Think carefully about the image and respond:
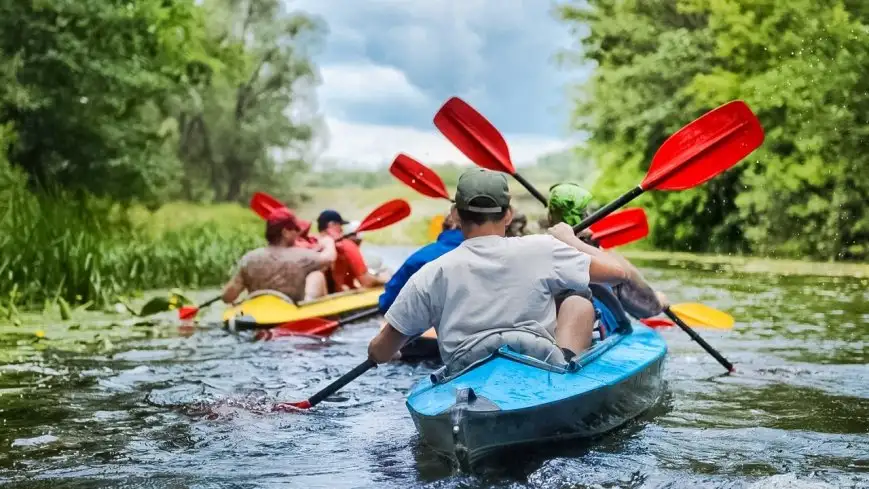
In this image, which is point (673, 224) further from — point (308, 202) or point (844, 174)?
point (308, 202)

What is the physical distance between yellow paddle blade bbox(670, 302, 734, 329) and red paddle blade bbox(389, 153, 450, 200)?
176 centimetres

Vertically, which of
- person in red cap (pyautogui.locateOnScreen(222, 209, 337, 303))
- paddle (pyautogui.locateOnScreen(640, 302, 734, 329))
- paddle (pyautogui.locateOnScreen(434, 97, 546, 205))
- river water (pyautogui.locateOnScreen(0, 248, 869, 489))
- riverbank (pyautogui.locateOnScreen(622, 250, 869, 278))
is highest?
paddle (pyautogui.locateOnScreen(434, 97, 546, 205))

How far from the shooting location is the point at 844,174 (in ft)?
61.5

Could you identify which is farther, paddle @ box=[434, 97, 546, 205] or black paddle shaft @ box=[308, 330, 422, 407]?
paddle @ box=[434, 97, 546, 205]

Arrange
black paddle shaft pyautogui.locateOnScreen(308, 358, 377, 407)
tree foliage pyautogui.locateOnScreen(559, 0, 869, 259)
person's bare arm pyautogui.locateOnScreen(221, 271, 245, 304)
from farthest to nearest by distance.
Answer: tree foliage pyautogui.locateOnScreen(559, 0, 869, 259) < person's bare arm pyautogui.locateOnScreen(221, 271, 245, 304) < black paddle shaft pyautogui.locateOnScreen(308, 358, 377, 407)

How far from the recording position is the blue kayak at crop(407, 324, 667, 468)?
366cm

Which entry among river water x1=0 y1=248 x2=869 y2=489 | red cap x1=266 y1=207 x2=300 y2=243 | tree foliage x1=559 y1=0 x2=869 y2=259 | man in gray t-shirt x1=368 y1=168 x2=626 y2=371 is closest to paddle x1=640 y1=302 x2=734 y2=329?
river water x1=0 y1=248 x2=869 y2=489

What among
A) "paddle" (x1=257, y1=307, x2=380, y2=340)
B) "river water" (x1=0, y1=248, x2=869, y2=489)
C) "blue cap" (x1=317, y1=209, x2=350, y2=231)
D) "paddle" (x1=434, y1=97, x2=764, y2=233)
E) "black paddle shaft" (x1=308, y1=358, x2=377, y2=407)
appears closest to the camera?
"river water" (x1=0, y1=248, x2=869, y2=489)

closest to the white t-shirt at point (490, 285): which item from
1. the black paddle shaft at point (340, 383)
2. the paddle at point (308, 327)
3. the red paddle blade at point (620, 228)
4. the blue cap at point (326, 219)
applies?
the black paddle shaft at point (340, 383)

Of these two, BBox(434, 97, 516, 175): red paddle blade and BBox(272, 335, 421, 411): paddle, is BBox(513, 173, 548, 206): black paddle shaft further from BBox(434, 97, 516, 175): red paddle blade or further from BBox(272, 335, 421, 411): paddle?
BBox(272, 335, 421, 411): paddle

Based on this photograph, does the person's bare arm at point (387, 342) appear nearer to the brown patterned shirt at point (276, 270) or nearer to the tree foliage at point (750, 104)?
the brown patterned shirt at point (276, 270)

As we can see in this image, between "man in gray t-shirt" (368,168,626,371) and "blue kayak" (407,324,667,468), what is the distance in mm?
93

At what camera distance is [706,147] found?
221 inches

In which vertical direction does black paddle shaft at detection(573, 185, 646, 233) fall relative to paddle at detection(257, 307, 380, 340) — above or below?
above
